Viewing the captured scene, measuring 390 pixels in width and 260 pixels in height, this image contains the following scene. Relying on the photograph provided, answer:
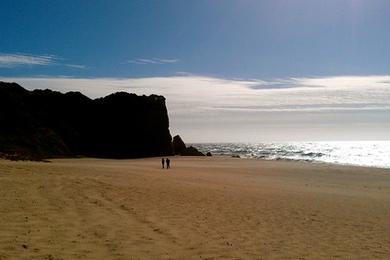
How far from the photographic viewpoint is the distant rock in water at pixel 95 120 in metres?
70.5

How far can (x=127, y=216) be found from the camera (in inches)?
454

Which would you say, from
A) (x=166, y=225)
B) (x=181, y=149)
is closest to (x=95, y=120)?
(x=181, y=149)

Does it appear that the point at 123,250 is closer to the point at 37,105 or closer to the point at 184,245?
the point at 184,245

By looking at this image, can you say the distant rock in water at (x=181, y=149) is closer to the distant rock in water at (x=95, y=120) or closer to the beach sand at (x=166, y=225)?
the distant rock in water at (x=95, y=120)

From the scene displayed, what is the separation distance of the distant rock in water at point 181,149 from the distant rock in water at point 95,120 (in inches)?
202

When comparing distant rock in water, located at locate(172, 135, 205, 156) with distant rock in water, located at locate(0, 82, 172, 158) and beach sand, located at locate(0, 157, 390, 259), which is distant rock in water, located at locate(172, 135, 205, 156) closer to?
distant rock in water, located at locate(0, 82, 172, 158)

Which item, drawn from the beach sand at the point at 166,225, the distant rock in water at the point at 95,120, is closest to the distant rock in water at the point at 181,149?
the distant rock in water at the point at 95,120

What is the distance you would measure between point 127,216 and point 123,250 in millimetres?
3457

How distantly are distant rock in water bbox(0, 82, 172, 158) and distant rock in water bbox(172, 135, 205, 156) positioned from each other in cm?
514

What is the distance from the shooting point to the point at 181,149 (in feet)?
291

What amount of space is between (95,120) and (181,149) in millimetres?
19459

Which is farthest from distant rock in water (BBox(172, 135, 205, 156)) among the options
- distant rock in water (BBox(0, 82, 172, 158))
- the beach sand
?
the beach sand

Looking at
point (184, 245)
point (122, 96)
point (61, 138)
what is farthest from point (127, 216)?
point (122, 96)

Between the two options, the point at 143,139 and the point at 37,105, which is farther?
the point at 143,139
